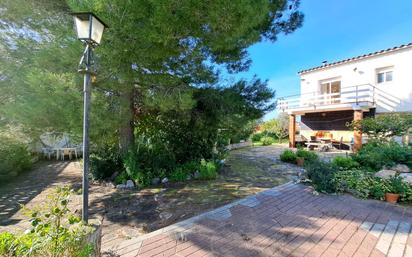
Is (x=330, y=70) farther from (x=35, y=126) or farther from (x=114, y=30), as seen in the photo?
(x=35, y=126)

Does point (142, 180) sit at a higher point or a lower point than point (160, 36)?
lower

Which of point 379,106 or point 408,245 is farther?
point 379,106

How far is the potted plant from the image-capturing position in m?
4.97

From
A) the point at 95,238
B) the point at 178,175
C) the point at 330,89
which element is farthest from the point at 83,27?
the point at 330,89

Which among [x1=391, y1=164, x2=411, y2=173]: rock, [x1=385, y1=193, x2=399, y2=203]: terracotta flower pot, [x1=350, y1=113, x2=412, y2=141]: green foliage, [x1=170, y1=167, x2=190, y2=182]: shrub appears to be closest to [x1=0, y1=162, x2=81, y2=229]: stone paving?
[x1=170, y1=167, x2=190, y2=182]: shrub

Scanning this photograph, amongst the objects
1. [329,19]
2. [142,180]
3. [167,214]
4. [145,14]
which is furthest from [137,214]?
[329,19]

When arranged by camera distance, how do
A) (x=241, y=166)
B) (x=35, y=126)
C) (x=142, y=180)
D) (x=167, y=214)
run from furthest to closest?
(x=241, y=166)
(x=142, y=180)
(x=35, y=126)
(x=167, y=214)

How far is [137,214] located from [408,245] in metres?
4.52

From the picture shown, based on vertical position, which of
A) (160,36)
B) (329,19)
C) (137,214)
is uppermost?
(329,19)

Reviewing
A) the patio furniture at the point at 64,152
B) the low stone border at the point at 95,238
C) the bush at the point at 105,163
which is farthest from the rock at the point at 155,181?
the patio furniture at the point at 64,152

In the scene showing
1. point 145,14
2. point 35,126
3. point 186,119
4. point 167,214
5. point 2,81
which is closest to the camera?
point 145,14

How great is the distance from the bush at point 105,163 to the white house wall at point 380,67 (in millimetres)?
13204

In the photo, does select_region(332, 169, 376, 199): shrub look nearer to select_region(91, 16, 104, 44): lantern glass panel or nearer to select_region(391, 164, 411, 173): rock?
select_region(391, 164, 411, 173): rock

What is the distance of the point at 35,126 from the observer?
4.97 meters
